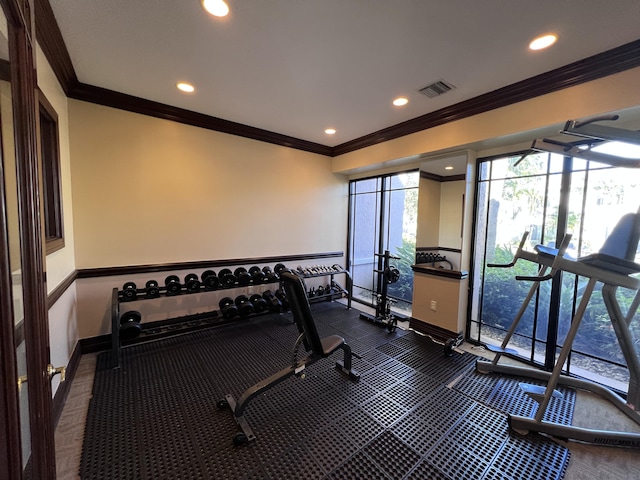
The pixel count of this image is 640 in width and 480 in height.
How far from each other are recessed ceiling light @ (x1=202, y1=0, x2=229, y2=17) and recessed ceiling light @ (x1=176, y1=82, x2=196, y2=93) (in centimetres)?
119

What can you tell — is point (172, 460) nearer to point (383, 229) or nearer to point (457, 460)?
point (457, 460)

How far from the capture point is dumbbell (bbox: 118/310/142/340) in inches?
112

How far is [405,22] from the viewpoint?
1.88 m

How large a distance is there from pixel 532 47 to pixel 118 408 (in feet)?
14.3

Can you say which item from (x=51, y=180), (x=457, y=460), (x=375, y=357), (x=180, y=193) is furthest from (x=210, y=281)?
(x=457, y=460)

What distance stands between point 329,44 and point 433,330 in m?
3.55

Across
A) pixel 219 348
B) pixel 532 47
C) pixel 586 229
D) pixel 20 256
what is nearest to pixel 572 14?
pixel 532 47

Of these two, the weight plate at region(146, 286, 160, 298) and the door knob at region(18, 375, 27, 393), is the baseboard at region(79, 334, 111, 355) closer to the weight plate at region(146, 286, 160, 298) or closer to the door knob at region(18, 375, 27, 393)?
the weight plate at region(146, 286, 160, 298)

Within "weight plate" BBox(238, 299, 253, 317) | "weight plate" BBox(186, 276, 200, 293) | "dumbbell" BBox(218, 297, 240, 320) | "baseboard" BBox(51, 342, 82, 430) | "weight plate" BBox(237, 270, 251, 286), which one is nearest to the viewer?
"baseboard" BBox(51, 342, 82, 430)

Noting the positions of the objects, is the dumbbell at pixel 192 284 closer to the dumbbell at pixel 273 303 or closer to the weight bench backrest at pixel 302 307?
the dumbbell at pixel 273 303

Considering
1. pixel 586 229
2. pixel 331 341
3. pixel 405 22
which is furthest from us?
pixel 586 229

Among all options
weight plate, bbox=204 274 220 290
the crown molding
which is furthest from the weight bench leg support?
the crown molding

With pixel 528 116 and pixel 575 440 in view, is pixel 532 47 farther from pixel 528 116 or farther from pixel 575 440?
pixel 575 440

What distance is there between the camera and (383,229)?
15.9 feet
